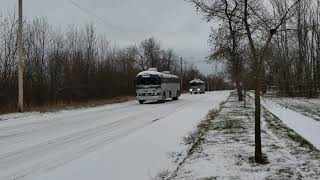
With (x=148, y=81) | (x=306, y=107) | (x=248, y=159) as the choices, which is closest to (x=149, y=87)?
(x=148, y=81)

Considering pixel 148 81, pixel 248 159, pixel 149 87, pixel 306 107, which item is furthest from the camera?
pixel 148 81

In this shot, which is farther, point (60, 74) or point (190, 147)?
point (60, 74)

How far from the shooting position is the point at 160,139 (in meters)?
13.7

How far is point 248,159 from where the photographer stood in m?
9.54

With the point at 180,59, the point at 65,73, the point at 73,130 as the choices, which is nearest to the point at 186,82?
the point at 180,59

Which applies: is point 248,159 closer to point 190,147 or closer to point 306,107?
point 190,147

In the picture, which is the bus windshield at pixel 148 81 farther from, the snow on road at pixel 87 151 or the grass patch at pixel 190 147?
the grass patch at pixel 190 147

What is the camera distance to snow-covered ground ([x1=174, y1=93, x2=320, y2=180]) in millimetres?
8008

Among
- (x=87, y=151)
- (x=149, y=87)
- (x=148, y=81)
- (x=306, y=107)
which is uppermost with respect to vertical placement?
(x=148, y=81)

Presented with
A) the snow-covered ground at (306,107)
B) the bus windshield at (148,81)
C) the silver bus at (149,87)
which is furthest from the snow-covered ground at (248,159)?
the bus windshield at (148,81)

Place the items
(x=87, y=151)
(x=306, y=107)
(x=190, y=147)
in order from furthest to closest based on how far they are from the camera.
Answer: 1. (x=306, y=107)
2. (x=190, y=147)
3. (x=87, y=151)

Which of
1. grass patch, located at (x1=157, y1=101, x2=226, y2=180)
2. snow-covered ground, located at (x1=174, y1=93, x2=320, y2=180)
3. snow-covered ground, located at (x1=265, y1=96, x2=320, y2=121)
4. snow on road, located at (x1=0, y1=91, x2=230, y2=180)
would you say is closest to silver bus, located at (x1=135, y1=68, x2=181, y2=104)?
snow-covered ground, located at (x1=265, y1=96, x2=320, y2=121)

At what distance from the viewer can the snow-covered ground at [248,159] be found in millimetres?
8008

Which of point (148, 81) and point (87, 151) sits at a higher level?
point (148, 81)
